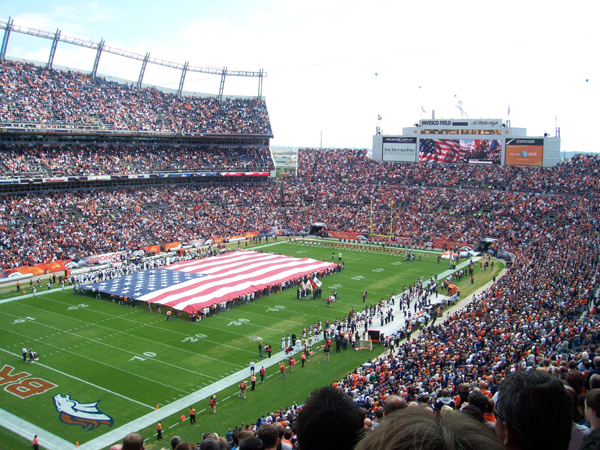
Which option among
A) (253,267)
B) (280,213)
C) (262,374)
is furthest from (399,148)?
(262,374)

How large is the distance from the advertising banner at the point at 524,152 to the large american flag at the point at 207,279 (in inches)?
1144

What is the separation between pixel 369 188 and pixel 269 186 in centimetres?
1186

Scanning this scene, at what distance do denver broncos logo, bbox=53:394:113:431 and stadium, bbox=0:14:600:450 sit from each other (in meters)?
0.09

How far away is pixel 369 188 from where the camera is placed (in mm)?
60656

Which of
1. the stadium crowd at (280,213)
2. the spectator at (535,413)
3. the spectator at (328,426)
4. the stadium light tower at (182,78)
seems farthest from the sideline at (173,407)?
the stadium light tower at (182,78)

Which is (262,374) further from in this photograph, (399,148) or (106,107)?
(399,148)

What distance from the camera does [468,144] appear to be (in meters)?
57.2

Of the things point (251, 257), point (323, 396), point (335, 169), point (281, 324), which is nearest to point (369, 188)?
point (335, 169)

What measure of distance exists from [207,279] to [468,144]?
123 ft

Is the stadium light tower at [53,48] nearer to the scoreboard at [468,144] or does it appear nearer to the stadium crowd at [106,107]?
the stadium crowd at [106,107]

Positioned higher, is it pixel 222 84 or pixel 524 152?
pixel 222 84

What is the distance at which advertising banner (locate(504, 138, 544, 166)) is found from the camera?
54125 mm

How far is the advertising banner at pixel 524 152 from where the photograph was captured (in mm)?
54125

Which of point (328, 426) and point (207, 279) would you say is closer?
point (328, 426)
